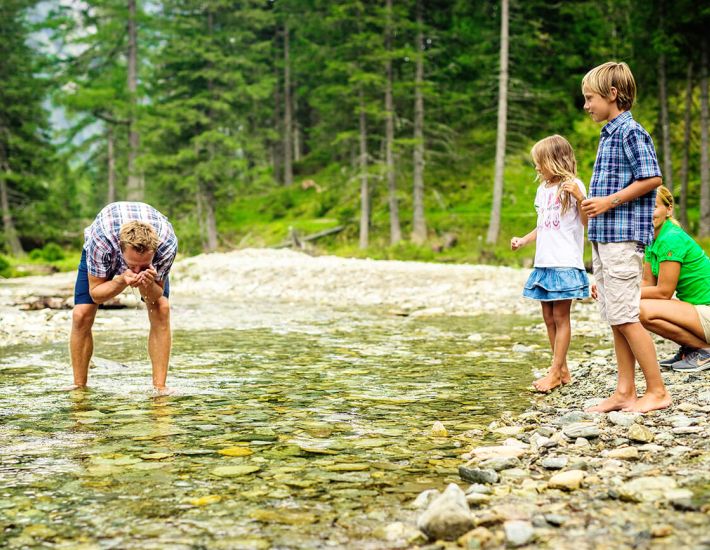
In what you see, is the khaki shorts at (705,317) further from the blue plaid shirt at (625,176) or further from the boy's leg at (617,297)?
the blue plaid shirt at (625,176)

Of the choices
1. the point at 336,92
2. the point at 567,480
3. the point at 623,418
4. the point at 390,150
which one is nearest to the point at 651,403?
the point at 623,418

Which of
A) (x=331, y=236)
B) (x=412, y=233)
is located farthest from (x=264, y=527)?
(x=331, y=236)

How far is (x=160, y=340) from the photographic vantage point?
18.4 ft

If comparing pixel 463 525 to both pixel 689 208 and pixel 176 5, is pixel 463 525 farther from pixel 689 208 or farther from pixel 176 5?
pixel 176 5

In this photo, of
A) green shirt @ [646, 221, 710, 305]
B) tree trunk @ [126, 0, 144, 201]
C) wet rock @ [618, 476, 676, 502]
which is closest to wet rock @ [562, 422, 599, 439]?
wet rock @ [618, 476, 676, 502]

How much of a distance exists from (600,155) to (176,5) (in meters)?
33.4

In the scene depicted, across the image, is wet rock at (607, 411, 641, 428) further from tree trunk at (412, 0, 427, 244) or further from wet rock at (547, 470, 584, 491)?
tree trunk at (412, 0, 427, 244)

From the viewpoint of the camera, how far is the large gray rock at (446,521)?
99.5 inches

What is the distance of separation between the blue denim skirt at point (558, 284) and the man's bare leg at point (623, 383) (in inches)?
34.9

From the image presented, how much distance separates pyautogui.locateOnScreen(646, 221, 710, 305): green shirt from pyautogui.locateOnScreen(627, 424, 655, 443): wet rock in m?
1.93

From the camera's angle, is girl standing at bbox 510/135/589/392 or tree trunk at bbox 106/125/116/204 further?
tree trunk at bbox 106/125/116/204

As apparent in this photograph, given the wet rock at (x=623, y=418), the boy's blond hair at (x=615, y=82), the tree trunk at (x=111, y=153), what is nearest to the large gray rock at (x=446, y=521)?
the wet rock at (x=623, y=418)

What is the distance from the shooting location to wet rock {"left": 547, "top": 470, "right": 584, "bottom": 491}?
9.75 feet

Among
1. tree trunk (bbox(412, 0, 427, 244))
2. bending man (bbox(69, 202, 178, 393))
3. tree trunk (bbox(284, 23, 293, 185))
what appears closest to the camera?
bending man (bbox(69, 202, 178, 393))
